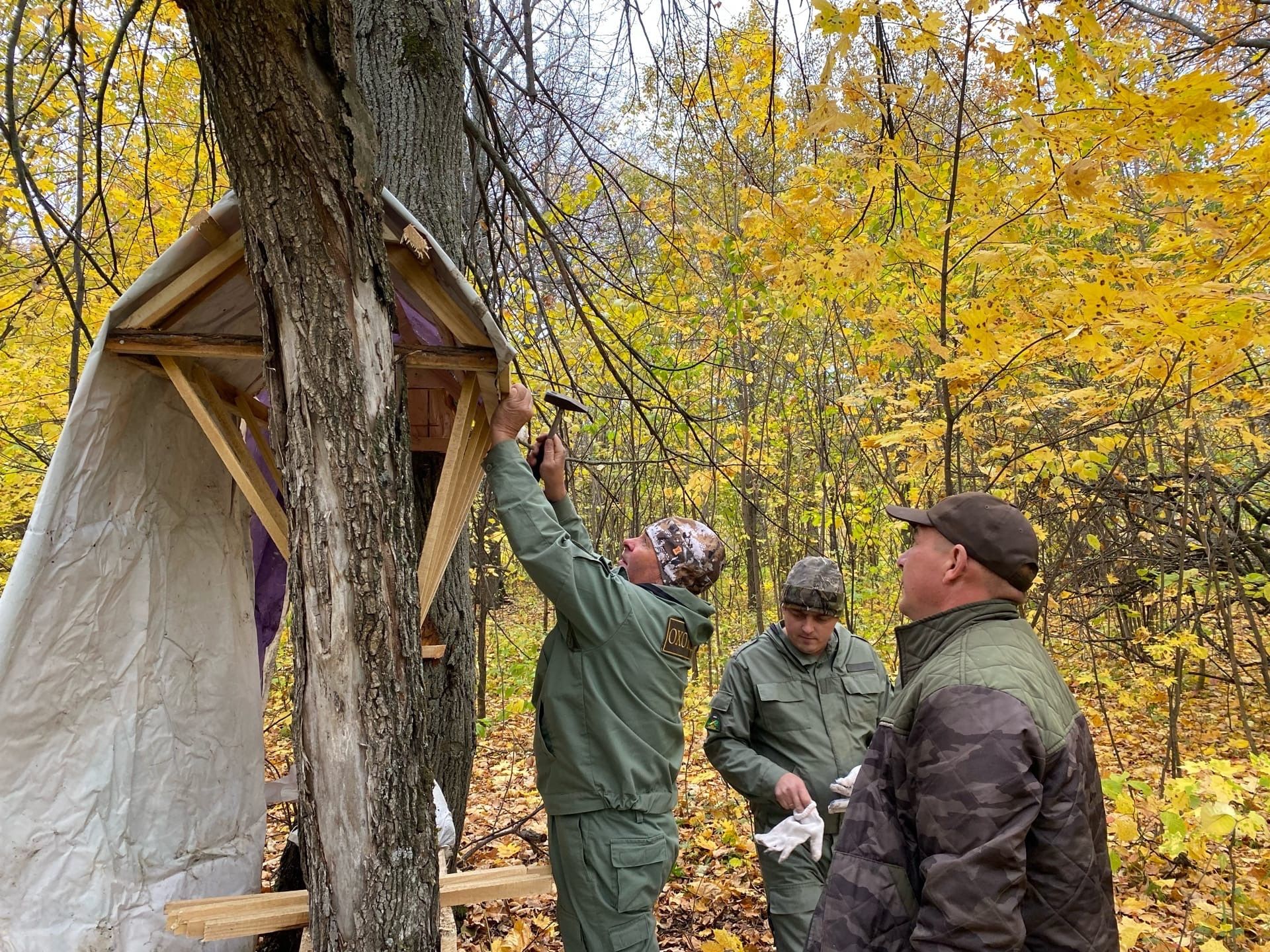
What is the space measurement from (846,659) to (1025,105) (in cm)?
238

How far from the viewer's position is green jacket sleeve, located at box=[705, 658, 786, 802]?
2.88m

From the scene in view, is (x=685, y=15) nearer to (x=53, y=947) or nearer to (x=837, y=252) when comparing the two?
(x=837, y=252)

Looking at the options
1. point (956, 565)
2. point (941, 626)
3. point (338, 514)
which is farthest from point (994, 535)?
point (338, 514)

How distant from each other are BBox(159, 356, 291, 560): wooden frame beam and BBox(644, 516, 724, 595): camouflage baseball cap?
3.86 ft

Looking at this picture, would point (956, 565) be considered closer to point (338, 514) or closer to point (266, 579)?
point (338, 514)

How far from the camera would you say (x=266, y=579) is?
2.73 meters

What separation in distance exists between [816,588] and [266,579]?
79.7 inches

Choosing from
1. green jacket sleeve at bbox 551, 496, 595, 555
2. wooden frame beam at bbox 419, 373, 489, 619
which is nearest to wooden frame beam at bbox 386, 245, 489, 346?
wooden frame beam at bbox 419, 373, 489, 619

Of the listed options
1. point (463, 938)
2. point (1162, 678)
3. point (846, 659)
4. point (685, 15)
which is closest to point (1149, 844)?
point (846, 659)

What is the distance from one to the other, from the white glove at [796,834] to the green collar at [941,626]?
1.15m

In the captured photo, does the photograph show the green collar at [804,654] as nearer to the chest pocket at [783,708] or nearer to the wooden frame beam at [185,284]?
the chest pocket at [783,708]

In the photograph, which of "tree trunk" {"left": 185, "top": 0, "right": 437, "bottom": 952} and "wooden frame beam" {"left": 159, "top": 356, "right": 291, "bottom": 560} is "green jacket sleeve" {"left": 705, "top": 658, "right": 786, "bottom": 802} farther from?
"wooden frame beam" {"left": 159, "top": 356, "right": 291, "bottom": 560}

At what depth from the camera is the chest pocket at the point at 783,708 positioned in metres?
3.02

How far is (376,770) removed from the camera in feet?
5.34
